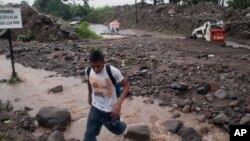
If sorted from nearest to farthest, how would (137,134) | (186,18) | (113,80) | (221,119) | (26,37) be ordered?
(113,80) < (137,134) < (221,119) < (26,37) < (186,18)

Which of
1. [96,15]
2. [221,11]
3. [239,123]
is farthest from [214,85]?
[96,15]

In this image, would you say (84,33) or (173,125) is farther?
(84,33)

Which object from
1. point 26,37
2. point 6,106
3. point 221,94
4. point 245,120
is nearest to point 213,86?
point 221,94

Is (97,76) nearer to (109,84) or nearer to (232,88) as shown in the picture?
(109,84)

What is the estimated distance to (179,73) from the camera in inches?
380

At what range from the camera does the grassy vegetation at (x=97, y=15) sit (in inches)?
2302

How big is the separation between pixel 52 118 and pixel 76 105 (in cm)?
157

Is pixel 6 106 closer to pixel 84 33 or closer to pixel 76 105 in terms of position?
pixel 76 105

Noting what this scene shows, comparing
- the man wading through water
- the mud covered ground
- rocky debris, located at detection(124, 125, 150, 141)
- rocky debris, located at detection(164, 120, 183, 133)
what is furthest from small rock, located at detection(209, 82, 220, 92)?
the man wading through water

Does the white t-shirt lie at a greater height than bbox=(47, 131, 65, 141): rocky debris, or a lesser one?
greater

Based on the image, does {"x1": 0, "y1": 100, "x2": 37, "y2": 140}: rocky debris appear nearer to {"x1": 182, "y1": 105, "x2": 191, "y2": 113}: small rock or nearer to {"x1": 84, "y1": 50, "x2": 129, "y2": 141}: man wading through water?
{"x1": 84, "y1": 50, "x2": 129, "y2": 141}: man wading through water

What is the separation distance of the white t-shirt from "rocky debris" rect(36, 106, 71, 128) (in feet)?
6.28

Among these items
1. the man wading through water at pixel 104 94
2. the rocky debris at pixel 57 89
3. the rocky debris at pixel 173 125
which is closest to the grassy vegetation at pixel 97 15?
the rocky debris at pixel 57 89

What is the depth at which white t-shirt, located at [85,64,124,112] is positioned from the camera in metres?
4.79
